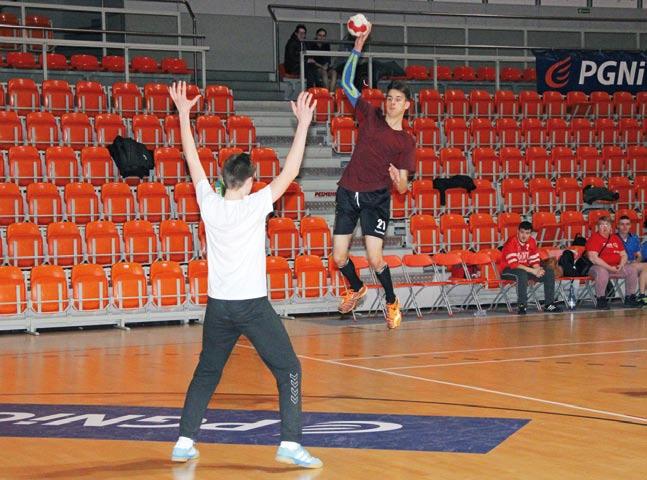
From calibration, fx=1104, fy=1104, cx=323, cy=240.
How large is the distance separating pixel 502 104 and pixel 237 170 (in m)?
16.7

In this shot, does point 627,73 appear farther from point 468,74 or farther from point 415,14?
point 415,14

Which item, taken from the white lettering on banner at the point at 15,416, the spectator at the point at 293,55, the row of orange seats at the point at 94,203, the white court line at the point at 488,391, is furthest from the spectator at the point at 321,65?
the white lettering on banner at the point at 15,416

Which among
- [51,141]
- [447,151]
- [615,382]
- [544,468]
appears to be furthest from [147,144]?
[544,468]

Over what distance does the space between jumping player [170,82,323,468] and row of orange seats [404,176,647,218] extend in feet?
39.9

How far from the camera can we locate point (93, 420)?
352 inches

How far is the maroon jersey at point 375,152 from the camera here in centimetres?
939

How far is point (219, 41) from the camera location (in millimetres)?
24594

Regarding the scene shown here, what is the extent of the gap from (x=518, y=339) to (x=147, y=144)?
7.59 m

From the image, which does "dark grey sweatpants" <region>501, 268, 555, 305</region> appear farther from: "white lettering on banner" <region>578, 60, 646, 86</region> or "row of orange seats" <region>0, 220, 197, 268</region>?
"white lettering on banner" <region>578, 60, 646, 86</region>

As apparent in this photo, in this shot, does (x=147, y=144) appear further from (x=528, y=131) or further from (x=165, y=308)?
(x=528, y=131)

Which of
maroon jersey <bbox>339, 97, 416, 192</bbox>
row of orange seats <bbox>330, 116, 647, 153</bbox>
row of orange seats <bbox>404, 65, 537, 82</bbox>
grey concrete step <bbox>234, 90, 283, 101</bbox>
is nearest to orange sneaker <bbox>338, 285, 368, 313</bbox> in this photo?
maroon jersey <bbox>339, 97, 416, 192</bbox>

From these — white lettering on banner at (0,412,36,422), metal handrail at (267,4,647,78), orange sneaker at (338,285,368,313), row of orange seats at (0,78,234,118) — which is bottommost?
white lettering on banner at (0,412,36,422)

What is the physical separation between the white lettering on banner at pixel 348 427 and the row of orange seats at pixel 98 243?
853 centimetres

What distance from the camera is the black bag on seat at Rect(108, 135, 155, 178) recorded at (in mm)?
17812
